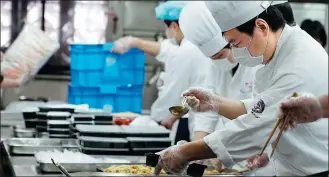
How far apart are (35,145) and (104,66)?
127cm

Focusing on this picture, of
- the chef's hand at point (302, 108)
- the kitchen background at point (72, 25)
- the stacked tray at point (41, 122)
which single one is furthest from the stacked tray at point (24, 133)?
the kitchen background at point (72, 25)

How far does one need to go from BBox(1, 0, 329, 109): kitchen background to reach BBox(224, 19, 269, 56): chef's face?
380 centimetres

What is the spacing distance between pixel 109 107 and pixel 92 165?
165cm

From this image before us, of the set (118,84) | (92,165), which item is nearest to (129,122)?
(118,84)

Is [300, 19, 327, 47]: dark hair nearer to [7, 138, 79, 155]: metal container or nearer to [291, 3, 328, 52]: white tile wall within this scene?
[291, 3, 328, 52]: white tile wall

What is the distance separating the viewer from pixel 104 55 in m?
3.99

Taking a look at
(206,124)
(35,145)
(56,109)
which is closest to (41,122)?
(56,109)

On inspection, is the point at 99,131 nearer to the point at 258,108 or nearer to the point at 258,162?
the point at 258,162

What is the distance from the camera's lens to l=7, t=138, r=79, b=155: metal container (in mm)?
2770

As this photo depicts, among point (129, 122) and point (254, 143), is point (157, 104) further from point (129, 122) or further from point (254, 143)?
point (254, 143)

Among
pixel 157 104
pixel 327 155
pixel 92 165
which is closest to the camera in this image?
pixel 327 155

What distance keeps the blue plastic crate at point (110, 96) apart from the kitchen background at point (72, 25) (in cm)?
138

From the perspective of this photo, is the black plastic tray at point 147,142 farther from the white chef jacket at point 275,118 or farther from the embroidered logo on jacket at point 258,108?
the embroidered logo on jacket at point 258,108

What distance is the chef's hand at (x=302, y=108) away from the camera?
4.20ft
